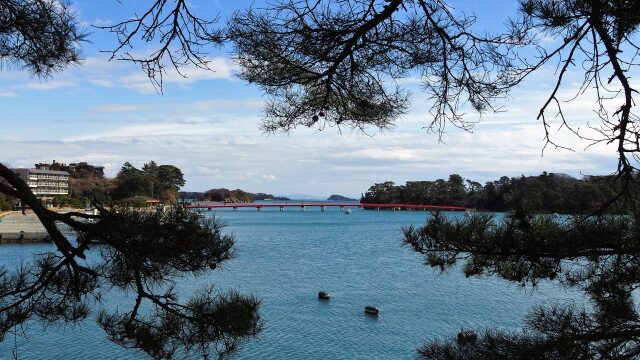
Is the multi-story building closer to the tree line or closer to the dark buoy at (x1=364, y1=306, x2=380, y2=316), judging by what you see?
the tree line

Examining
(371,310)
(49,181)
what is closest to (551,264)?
(371,310)

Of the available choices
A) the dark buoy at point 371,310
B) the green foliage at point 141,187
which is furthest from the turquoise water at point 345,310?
the green foliage at point 141,187

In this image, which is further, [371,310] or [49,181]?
[49,181]

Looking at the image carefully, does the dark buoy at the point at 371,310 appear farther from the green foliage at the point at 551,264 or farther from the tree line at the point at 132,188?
the green foliage at the point at 551,264

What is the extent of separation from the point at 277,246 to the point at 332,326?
16179 mm

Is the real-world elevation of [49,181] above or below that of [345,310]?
above

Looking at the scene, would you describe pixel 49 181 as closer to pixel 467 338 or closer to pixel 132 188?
pixel 132 188

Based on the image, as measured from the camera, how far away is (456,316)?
11.6 metres

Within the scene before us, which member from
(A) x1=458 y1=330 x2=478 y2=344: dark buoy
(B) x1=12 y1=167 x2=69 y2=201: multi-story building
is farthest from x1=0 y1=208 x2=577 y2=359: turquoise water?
(B) x1=12 y1=167 x2=69 y2=201: multi-story building

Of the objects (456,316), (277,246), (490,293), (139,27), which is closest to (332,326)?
(456,316)

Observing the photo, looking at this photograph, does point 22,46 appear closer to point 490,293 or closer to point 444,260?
point 444,260

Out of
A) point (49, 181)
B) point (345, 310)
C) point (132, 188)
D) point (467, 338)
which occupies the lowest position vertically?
point (345, 310)

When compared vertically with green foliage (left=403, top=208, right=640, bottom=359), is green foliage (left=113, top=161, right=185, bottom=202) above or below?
above

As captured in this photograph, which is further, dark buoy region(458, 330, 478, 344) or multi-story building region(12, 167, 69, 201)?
multi-story building region(12, 167, 69, 201)
